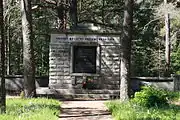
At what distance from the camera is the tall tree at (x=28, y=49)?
49.8 ft

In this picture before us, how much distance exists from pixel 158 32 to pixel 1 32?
2743 cm

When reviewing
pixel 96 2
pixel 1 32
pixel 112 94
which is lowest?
pixel 112 94

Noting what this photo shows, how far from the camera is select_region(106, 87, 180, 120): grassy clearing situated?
31.4 ft

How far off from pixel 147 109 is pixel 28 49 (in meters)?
6.12

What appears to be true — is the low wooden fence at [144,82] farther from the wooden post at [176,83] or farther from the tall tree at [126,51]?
the tall tree at [126,51]

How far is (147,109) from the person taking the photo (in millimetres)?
11016

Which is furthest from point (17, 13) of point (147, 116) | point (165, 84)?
point (147, 116)

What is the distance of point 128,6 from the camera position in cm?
1370

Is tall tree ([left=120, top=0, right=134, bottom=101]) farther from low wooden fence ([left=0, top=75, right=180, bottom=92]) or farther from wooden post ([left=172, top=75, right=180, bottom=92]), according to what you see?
wooden post ([left=172, top=75, right=180, bottom=92])

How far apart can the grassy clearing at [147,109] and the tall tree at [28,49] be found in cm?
451

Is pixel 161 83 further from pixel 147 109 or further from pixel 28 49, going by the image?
pixel 147 109

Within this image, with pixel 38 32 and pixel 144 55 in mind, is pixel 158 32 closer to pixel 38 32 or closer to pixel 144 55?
pixel 144 55

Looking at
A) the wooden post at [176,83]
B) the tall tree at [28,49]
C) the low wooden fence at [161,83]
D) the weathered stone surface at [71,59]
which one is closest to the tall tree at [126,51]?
the tall tree at [28,49]

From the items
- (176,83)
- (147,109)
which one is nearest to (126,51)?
(147,109)
